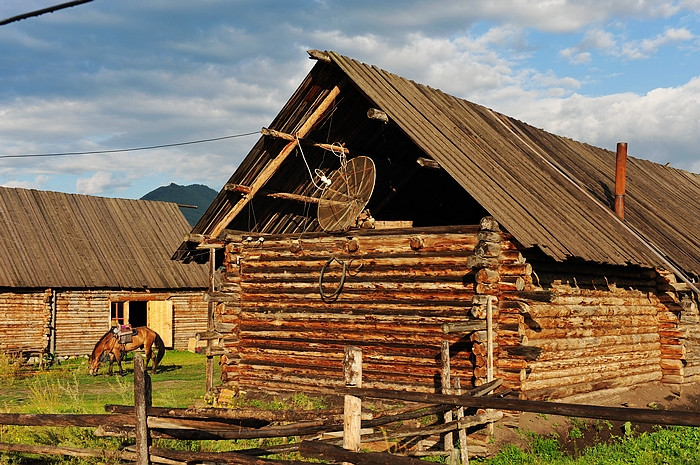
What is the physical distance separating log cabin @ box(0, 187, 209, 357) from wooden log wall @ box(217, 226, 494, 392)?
1355 centimetres

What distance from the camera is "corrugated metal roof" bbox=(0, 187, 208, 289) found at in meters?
27.4

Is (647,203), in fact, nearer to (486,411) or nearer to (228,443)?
(486,411)

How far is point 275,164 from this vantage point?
14727 mm

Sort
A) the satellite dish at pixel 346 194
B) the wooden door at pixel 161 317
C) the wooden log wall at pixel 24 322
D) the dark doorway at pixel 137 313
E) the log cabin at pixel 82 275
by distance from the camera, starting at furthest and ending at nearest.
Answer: the dark doorway at pixel 137 313, the wooden door at pixel 161 317, the log cabin at pixel 82 275, the wooden log wall at pixel 24 322, the satellite dish at pixel 346 194

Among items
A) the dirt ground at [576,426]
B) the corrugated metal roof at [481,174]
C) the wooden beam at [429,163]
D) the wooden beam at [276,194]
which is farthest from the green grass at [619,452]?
the wooden beam at [276,194]

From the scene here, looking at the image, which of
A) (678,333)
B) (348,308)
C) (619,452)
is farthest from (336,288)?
(678,333)

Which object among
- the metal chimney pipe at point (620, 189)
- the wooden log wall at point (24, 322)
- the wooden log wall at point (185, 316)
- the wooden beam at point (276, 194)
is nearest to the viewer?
the wooden beam at point (276, 194)

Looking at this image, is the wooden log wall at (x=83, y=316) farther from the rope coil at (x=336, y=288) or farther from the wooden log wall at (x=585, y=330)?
the wooden log wall at (x=585, y=330)

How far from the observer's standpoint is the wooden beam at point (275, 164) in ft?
45.8

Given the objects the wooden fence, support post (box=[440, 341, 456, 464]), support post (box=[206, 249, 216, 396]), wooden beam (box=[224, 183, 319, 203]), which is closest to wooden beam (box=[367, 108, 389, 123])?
wooden beam (box=[224, 183, 319, 203])

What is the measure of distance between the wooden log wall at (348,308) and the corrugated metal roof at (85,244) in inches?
427

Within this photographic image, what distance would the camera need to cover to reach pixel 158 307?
98.2 ft

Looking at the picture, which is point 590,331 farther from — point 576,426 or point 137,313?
point 137,313

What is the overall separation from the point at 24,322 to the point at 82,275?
257cm
